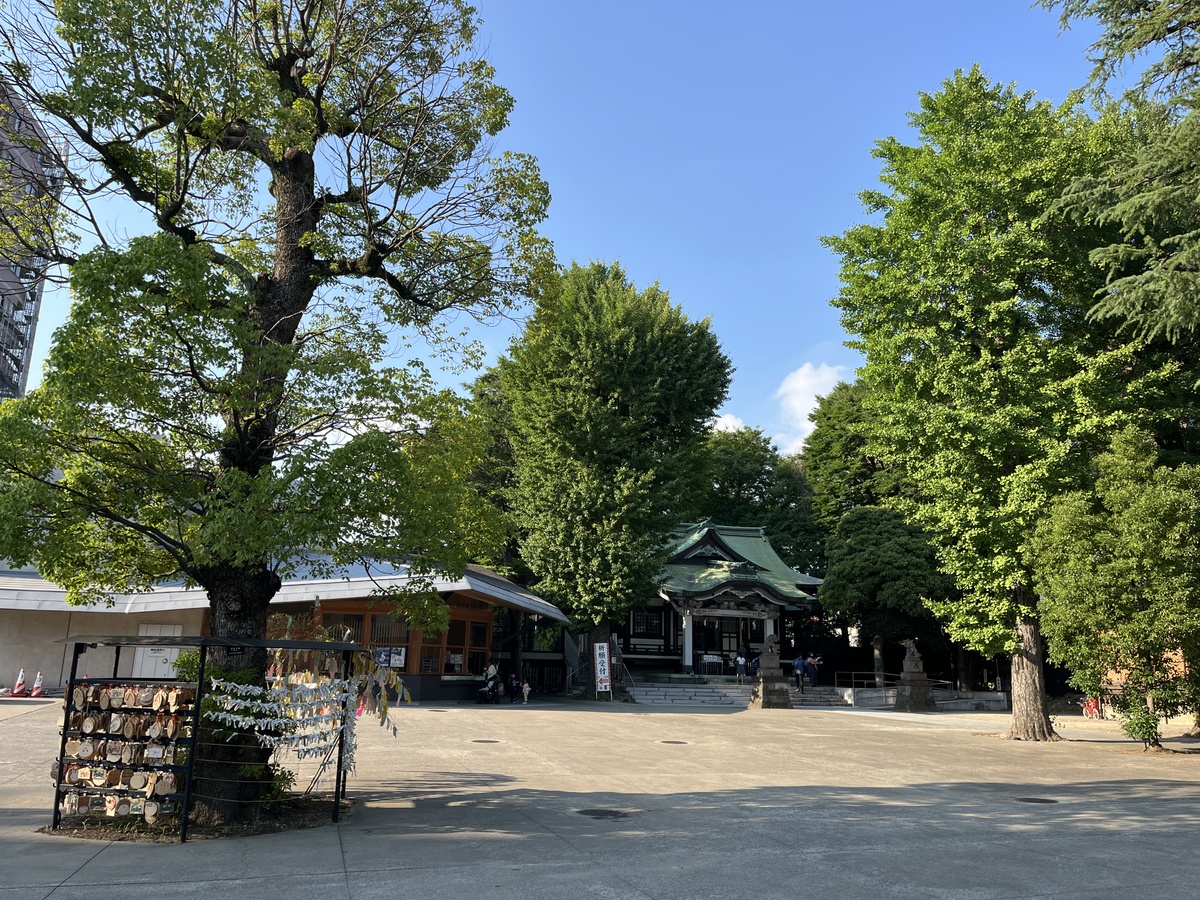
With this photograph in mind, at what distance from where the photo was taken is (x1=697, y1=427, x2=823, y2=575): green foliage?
42375 mm

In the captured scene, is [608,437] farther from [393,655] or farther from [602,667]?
[393,655]

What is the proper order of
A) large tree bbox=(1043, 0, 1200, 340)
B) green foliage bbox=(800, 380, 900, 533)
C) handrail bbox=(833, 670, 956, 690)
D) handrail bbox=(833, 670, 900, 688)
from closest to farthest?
large tree bbox=(1043, 0, 1200, 340) → handrail bbox=(833, 670, 956, 690) → handrail bbox=(833, 670, 900, 688) → green foliage bbox=(800, 380, 900, 533)

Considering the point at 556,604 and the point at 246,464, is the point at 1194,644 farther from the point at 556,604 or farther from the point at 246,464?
the point at 556,604

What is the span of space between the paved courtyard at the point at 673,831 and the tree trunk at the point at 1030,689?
8.70ft

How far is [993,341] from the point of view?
57.6ft

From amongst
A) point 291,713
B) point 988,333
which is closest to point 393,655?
point 291,713

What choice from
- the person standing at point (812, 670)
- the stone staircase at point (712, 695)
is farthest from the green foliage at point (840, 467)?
the stone staircase at point (712, 695)

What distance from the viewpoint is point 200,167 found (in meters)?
9.36

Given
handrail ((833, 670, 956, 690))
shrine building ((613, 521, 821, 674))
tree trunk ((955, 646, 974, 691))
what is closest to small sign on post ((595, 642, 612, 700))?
shrine building ((613, 521, 821, 674))

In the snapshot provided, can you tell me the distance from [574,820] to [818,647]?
1338 inches

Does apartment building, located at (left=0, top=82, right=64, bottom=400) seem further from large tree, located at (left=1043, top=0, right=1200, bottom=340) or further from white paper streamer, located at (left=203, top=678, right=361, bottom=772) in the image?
large tree, located at (left=1043, top=0, right=1200, bottom=340)

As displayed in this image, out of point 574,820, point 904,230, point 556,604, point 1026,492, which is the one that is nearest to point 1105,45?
point 904,230

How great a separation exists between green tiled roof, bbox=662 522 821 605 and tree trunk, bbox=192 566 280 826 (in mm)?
25569

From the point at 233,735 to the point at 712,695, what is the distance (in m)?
23.5
